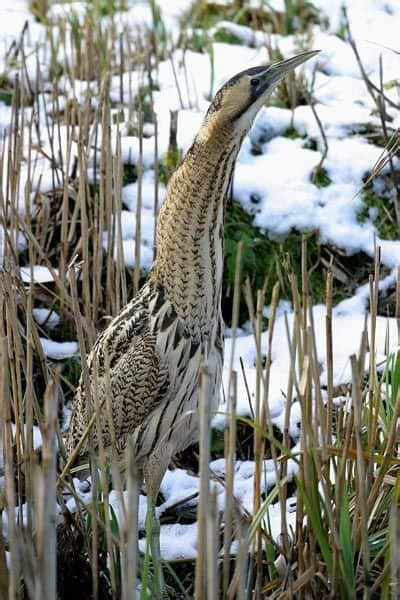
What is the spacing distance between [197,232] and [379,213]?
1.57 metres

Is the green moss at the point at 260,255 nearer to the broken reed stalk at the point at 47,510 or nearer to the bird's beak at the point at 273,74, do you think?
the bird's beak at the point at 273,74

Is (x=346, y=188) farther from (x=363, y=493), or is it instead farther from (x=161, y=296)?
(x=363, y=493)

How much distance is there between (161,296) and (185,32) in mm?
3047

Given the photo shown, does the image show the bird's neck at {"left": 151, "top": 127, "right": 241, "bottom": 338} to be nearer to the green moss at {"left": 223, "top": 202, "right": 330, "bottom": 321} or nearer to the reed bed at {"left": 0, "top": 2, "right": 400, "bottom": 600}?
the reed bed at {"left": 0, "top": 2, "right": 400, "bottom": 600}

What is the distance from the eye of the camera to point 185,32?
17.8 ft

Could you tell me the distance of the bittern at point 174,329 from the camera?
2600 millimetres

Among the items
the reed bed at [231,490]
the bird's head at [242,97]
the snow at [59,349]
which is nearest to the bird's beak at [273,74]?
the bird's head at [242,97]

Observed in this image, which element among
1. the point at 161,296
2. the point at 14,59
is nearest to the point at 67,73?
the point at 14,59

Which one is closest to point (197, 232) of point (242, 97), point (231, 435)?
point (242, 97)

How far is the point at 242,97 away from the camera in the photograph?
2.46 metres

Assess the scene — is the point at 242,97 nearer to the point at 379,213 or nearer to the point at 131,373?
the point at 131,373

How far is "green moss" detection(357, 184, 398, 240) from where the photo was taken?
3.94 metres

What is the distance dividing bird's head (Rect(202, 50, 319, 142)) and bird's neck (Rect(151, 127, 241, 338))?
3 centimetres

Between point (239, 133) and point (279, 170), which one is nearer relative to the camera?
point (239, 133)
